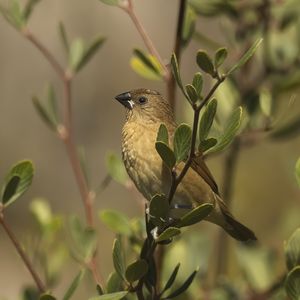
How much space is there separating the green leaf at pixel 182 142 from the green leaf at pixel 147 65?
72cm

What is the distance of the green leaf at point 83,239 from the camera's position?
2652mm

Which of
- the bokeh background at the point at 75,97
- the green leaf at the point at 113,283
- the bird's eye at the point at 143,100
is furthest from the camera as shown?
the bokeh background at the point at 75,97

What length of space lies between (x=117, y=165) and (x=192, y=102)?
1.03 meters

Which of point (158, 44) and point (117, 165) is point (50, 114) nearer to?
point (117, 165)

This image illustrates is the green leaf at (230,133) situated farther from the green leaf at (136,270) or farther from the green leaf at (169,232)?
the green leaf at (136,270)

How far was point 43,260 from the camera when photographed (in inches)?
114

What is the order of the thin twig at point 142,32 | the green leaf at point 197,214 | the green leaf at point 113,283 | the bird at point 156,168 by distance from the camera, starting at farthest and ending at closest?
the bird at point 156,168
the thin twig at point 142,32
the green leaf at point 113,283
the green leaf at point 197,214

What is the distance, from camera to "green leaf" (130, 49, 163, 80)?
8.91ft

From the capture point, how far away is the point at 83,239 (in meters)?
2.69

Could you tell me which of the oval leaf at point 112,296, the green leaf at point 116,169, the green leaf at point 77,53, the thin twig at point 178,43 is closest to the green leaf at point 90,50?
the green leaf at point 77,53

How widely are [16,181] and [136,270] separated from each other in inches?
16.7

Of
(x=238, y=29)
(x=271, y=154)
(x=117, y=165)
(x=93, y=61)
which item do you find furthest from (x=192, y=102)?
(x=93, y=61)

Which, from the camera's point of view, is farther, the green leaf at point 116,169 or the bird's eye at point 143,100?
the bird's eye at point 143,100

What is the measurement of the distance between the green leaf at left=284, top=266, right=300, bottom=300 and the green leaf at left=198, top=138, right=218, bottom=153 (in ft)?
1.17
